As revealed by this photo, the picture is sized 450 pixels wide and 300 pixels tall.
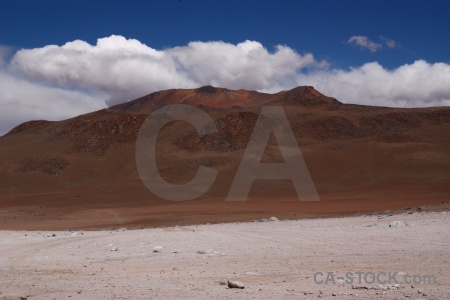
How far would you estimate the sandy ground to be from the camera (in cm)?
844

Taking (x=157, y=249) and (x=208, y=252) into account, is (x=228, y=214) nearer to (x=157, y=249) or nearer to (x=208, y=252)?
(x=157, y=249)

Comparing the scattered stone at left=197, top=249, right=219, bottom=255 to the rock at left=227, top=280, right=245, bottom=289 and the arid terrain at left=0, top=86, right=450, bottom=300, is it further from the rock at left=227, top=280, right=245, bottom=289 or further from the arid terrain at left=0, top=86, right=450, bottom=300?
the rock at left=227, top=280, right=245, bottom=289

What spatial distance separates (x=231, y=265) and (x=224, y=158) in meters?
56.3

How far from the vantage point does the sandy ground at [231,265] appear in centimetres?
844

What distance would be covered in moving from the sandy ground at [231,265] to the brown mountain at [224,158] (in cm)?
1781

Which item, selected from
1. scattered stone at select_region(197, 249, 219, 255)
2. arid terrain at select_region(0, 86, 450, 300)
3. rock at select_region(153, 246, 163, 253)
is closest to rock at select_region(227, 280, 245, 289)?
arid terrain at select_region(0, 86, 450, 300)

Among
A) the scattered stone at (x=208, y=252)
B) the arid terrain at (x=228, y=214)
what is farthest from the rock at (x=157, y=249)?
the scattered stone at (x=208, y=252)

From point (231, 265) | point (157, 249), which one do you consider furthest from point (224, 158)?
point (231, 265)

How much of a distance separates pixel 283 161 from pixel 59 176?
29.3 metres

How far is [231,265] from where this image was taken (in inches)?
438

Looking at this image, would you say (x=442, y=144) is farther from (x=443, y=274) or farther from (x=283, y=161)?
(x=443, y=274)

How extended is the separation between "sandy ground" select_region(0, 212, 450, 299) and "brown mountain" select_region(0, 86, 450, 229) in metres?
17.8

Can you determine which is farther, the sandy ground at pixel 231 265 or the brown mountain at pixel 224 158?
the brown mountain at pixel 224 158

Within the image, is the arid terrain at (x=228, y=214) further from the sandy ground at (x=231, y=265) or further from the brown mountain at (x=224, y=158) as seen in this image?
the brown mountain at (x=224, y=158)
